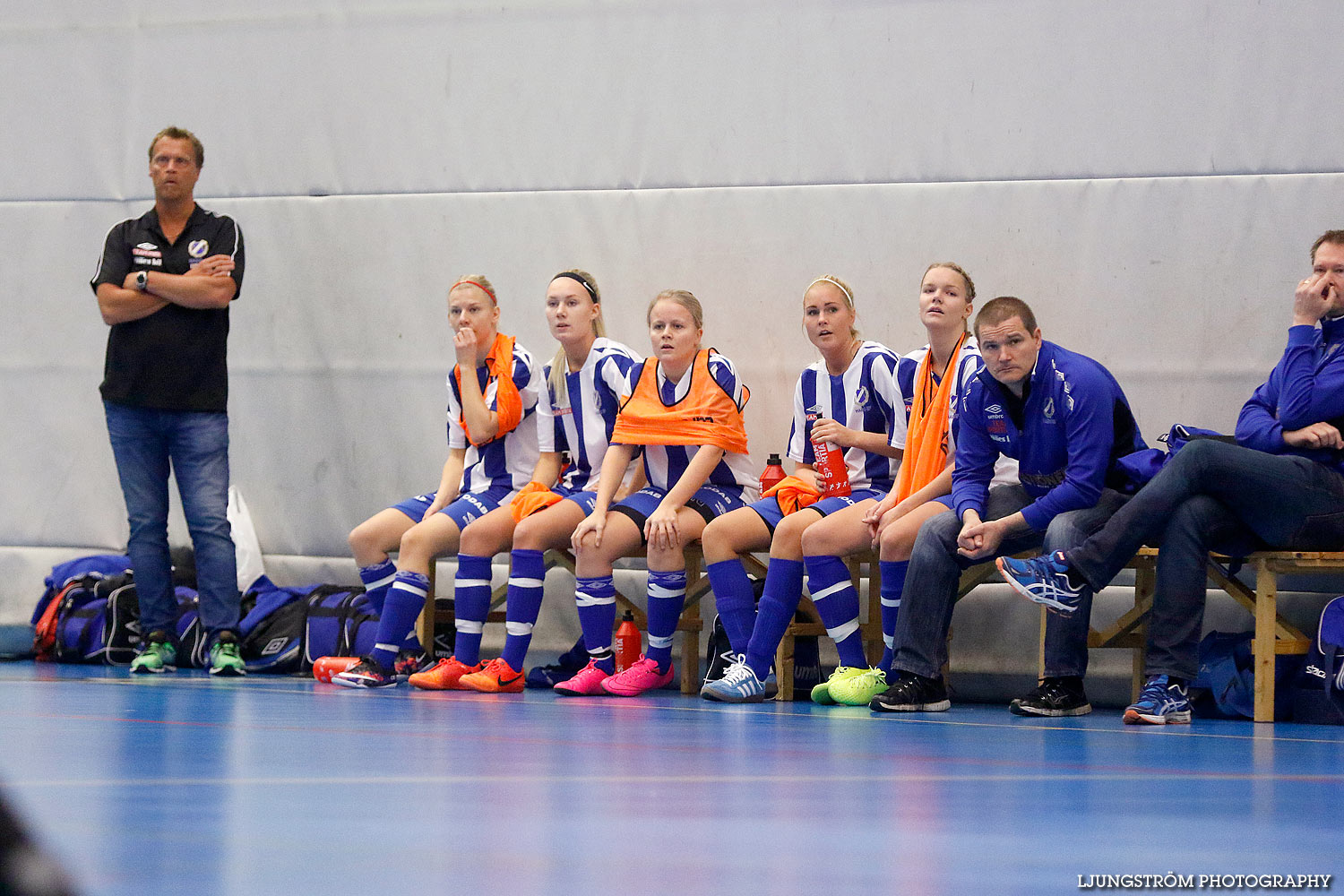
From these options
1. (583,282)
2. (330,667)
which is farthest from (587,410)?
(330,667)

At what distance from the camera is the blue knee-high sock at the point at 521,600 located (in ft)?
16.6

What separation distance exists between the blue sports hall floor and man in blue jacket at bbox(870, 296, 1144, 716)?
0.29m

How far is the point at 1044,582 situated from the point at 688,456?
5.55 ft

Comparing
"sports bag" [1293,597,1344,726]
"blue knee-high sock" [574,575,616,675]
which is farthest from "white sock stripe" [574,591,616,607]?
"sports bag" [1293,597,1344,726]

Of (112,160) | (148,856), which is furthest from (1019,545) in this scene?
(112,160)

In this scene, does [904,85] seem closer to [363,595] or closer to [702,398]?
[702,398]

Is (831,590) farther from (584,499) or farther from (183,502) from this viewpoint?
(183,502)

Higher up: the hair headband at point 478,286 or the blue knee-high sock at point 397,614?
the hair headband at point 478,286

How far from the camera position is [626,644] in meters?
5.30

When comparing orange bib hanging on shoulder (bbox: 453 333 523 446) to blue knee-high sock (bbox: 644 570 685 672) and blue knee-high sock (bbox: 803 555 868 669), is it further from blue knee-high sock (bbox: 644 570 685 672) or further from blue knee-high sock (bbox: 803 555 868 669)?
blue knee-high sock (bbox: 803 555 868 669)

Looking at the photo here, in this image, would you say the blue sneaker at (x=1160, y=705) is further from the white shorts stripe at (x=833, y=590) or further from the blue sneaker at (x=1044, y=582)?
the white shorts stripe at (x=833, y=590)

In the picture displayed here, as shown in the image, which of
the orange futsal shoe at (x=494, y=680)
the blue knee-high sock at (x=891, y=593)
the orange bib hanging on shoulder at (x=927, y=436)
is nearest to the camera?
the blue knee-high sock at (x=891, y=593)

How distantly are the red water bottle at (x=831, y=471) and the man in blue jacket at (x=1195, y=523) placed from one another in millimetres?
1141

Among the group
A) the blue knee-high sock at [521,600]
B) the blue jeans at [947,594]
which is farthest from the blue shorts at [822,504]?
the blue knee-high sock at [521,600]
